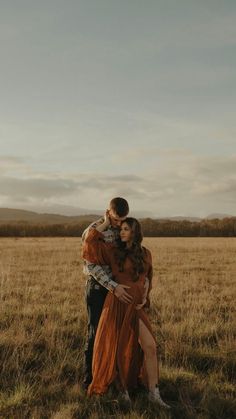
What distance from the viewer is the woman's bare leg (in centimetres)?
558

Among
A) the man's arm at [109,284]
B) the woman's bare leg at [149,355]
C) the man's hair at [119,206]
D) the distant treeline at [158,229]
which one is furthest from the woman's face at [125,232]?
the distant treeline at [158,229]

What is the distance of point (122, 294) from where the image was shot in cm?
554

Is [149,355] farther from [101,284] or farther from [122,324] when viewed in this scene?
[101,284]

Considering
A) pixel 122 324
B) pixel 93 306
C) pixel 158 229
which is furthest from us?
pixel 158 229

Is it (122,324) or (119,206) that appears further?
(122,324)

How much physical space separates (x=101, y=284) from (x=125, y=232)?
64 centimetres

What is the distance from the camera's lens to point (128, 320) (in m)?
5.66

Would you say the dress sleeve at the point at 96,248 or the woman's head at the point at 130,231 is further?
the dress sleeve at the point at 96,248

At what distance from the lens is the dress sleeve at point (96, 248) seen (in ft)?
18.4

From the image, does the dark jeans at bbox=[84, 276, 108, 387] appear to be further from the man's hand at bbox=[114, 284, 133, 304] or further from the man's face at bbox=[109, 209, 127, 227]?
the man's face at bbox=[109, 209, 127, 227]

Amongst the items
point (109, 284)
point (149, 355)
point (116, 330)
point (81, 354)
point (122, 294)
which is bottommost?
point (81, 354)

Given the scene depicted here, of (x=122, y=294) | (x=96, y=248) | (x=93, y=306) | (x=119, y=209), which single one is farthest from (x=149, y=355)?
(x=119, y=209)

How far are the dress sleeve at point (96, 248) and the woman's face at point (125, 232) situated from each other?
21 cm

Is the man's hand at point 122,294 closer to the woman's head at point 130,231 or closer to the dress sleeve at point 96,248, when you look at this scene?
the dress sleeve at point 96,248
